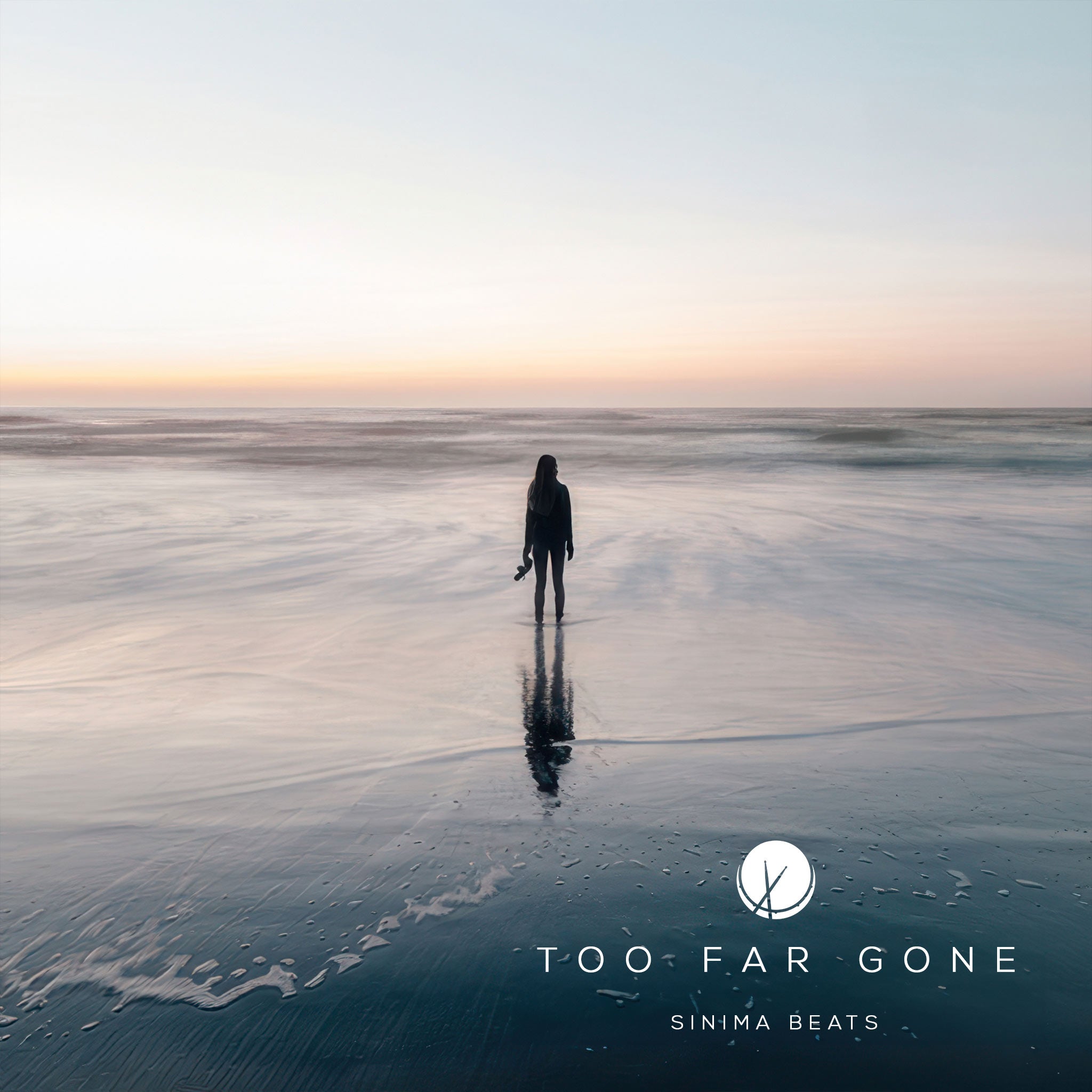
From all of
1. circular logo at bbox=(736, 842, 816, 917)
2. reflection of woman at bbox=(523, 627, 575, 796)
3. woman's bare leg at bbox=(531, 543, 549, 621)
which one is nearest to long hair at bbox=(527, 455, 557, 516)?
woman's bare leg at bbox=(531, 543, 549, 621)

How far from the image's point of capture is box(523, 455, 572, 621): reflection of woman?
345 inches

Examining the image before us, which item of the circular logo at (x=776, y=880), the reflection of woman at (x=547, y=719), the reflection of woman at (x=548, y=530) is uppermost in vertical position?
the reflection of woman at (x=548, y=530)

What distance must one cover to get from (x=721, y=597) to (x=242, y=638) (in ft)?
18.8

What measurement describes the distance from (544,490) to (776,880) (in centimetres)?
537

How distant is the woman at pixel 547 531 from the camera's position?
876cm

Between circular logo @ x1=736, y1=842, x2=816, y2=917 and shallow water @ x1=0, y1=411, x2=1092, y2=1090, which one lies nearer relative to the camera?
shallow water @ x1=0, y1=411, x2=1092, y2=1090

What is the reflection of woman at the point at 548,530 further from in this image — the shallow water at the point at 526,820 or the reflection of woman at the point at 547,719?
the reflection of woman at the point at 547,719

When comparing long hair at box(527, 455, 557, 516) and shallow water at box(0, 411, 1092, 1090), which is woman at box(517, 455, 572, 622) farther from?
shallow water at box(0, 411, 1092, 1090)

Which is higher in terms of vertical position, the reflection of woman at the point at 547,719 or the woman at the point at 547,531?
the woman at the point at 547,531

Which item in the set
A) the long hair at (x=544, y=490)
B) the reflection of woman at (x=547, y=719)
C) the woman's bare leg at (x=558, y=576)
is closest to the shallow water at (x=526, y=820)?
the reflection of woman at (x=547, y=719)

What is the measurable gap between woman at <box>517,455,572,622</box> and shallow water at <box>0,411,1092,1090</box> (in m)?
0.48

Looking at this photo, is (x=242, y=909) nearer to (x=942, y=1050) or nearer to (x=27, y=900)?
(x=27, y=900)

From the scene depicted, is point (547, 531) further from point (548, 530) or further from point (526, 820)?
point (526, 820)

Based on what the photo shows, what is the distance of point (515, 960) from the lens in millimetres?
3400
